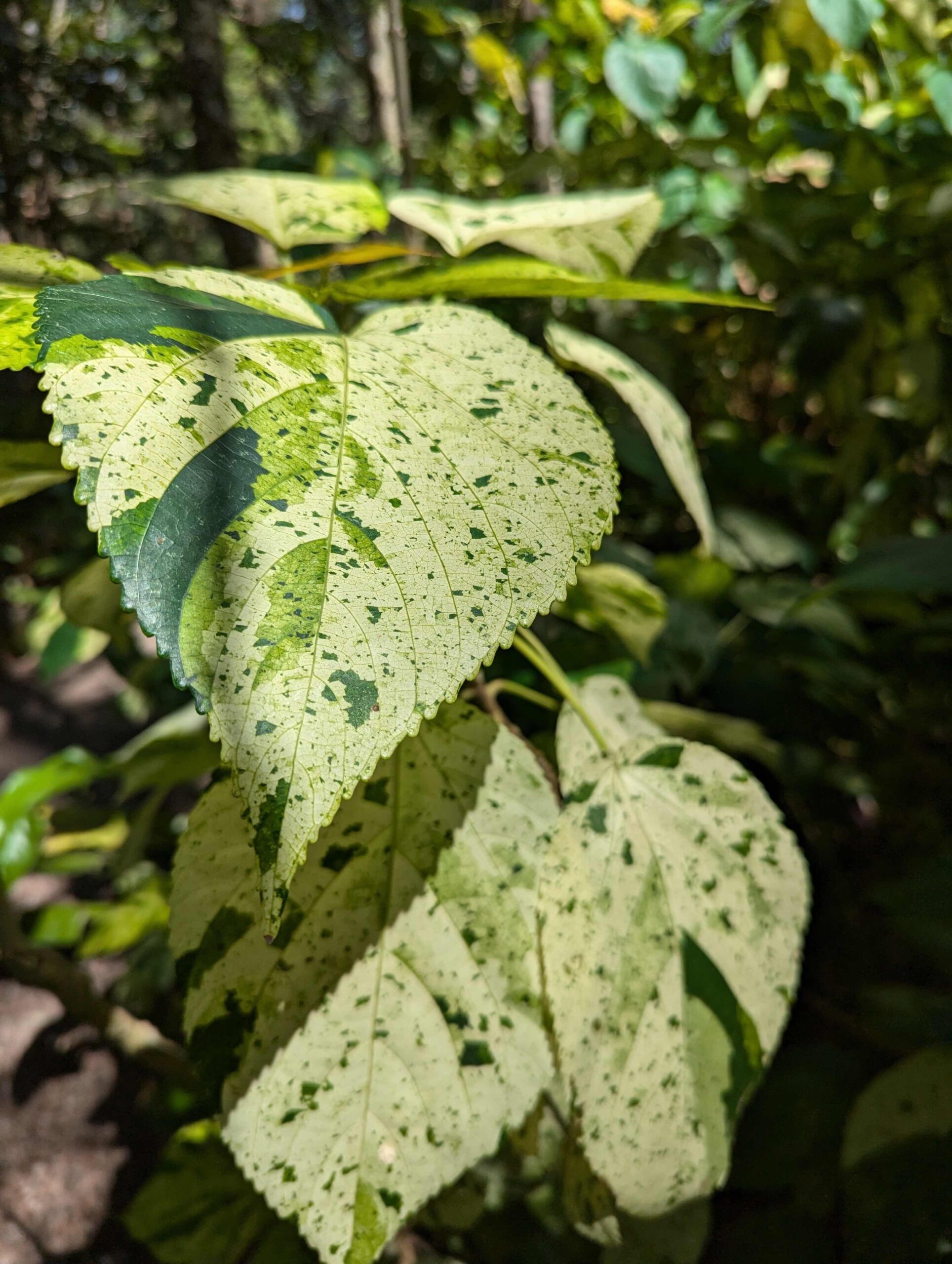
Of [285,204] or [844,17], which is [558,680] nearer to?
[285,204]

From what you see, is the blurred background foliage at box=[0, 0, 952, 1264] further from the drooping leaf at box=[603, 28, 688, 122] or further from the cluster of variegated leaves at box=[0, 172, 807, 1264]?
the cluster of variegated leaves at box=[0, 172, 807, 1264]

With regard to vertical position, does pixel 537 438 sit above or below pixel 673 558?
above

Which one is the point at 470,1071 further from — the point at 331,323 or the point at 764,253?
the point at 764,253

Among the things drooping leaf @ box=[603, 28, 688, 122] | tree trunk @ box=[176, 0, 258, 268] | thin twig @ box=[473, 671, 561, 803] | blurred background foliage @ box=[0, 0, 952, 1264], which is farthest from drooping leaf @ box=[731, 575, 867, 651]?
tree trunk @ box=[176, 0, 258, 268]

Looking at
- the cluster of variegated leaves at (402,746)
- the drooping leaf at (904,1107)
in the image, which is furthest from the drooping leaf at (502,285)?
the drooping leaf at (904,1107)

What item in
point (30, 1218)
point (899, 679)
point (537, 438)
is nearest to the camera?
point (537, 438)

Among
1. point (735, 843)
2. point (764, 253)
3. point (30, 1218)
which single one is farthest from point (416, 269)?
point (30, 1218)
